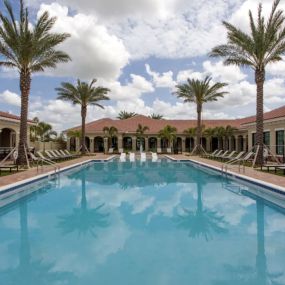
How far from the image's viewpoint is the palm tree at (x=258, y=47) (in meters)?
18.2

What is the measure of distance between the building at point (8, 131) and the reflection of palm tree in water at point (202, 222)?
17.8 metres

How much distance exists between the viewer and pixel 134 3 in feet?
44.5

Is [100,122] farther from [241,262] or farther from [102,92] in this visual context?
[241,262]

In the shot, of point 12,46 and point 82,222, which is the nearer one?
point 82,222

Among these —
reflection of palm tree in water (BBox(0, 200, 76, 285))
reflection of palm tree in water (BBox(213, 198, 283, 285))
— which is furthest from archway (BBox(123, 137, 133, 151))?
reflection of palm tree in water (BBox(213, 198, 283, 285))

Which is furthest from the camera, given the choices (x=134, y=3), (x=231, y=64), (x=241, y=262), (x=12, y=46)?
(x=231, y=64)

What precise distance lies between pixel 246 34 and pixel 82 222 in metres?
15.2

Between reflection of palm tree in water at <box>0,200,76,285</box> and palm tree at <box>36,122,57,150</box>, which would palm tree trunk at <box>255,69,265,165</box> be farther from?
palm tree at <box>36,122,57,150</box>

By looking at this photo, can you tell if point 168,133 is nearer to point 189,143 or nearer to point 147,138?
point 147,138

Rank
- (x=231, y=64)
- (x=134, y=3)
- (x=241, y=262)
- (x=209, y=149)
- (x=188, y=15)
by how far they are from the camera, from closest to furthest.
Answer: (x=241, y=262) < (x=134, y=3) < (x=188, y=15) < (x=231, y=64) < (x=209, y=149)

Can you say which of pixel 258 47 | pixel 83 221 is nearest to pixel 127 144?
pixel 258 47

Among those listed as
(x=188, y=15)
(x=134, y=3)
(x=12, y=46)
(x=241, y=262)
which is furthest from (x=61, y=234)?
(x=12, y=46)

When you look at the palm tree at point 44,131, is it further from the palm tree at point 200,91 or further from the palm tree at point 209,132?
the palm tree at point 200,91

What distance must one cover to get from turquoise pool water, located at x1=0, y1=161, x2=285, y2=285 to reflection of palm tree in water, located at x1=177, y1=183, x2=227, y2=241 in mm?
20
